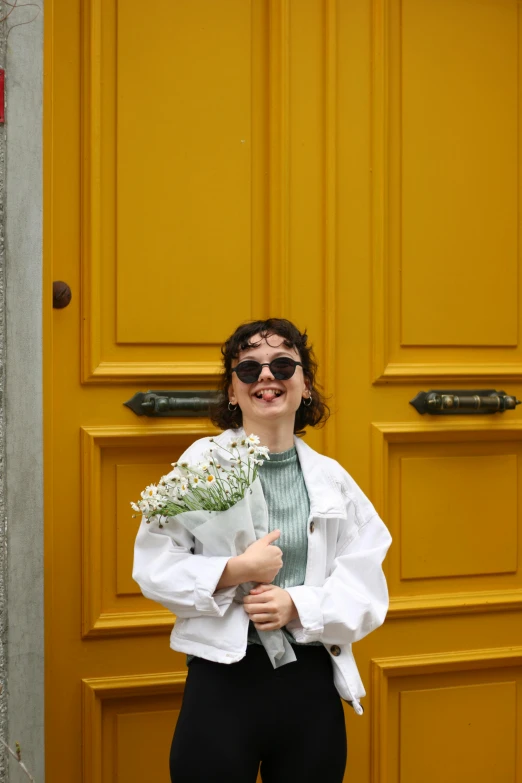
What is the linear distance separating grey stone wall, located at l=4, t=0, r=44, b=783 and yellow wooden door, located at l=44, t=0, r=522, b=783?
8cm

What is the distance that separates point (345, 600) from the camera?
1.91 m

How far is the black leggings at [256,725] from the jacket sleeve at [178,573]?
14 centimetres

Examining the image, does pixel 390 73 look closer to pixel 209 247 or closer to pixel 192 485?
pixel 209 247

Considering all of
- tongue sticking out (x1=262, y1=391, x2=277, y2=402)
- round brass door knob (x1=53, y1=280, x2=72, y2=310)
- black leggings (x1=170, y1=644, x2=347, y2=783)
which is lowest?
black leggings (x1=170, y1=644, x2=347, y2=783)

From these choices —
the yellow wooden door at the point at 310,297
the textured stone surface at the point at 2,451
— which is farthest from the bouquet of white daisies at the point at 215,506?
the yellow wooden door at the point at 310,297

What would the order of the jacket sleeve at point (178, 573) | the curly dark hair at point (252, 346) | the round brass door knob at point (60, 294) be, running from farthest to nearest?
the round brass door knob at point (60, 294) < the curly dark hair at point (252, 346) < the jacket sleeve at point (178, 573)

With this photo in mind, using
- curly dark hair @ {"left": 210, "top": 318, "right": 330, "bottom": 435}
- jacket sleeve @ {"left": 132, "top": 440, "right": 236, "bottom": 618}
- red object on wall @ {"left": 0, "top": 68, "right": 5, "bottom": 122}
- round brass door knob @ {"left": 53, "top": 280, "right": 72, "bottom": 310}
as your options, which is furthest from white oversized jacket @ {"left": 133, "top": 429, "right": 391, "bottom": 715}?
red object on wall @ {"left": 0, "top": 68, "right": 5, "bottom": 122}

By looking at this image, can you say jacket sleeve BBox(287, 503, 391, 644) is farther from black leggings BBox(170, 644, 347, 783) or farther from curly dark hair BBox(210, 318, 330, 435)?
curly dark hair BBox(210, 318, 330, 435)

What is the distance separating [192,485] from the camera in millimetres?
1857

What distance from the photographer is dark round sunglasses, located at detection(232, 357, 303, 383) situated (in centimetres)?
201

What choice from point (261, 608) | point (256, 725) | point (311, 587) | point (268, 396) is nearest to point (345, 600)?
point (311, 587)

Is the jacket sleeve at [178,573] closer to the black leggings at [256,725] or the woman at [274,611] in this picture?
the woman at [274,611]

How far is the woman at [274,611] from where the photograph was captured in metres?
1.86

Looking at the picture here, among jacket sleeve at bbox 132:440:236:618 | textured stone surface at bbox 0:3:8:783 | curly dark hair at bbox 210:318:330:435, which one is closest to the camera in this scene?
jacket sleeve at bbox 132:440:236:618
